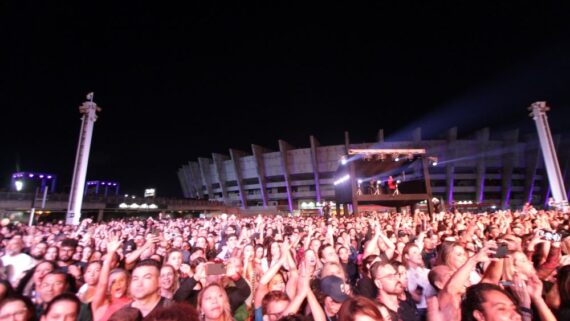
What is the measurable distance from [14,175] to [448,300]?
3171 inches

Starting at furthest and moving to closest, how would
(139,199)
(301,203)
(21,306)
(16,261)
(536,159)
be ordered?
(301,203) → (536,159) → (139,199) → (16,261) → (21,306)

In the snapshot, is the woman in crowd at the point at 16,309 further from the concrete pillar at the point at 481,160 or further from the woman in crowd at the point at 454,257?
the concrete pillar at the point at 481,160

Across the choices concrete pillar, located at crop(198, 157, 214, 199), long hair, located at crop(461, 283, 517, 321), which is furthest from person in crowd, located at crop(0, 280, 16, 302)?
concrete pillar, located at crop(198, 157, 214, 199)

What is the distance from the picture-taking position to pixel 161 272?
3.95 meters

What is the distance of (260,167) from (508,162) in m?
50.1

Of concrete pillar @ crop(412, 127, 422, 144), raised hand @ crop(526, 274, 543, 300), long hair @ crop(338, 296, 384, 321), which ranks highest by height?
concrete pillar @ crop(412, 127, 422, 144)

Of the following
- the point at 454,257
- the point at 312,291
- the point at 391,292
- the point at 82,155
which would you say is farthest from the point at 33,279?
the point at 82,155

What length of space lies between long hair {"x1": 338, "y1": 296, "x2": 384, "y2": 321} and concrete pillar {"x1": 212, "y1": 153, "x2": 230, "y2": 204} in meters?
64.7

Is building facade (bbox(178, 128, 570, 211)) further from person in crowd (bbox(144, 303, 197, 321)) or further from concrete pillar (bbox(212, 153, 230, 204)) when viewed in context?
person in crowd (bbox(144, 303, 197, 321))

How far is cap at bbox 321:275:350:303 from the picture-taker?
10.9 feet

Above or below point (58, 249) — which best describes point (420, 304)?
below

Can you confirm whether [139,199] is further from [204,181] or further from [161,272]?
[161,272]

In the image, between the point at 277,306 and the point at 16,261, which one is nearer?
the point at 277,306

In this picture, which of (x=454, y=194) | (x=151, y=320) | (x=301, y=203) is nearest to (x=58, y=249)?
(x=151, y=320)
